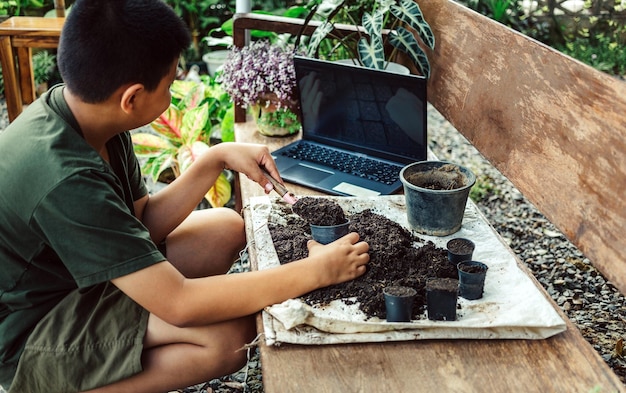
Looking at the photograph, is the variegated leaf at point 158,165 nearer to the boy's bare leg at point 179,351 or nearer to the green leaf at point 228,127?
the green leaf at point 228,127

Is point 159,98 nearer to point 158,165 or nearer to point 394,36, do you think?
point 394,36

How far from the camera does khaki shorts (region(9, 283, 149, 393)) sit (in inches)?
61.2

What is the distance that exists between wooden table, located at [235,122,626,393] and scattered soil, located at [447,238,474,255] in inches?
10.3

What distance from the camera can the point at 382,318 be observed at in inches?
56.7

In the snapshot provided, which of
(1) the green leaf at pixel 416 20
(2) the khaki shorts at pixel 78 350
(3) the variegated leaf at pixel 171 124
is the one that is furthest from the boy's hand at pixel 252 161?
(3) the variegated leaf at pixel 171 124

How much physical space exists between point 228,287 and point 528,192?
88 centimetres

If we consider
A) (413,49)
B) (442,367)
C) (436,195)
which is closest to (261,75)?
(413,49)

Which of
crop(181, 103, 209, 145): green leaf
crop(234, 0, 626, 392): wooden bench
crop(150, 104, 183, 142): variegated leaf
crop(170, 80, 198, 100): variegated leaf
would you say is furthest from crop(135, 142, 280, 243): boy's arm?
crop(170, 80, 198, 100): variegated leaf

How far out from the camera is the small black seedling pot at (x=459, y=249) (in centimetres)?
161

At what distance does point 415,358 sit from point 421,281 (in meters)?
0.22

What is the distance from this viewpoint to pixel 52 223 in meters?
1.39

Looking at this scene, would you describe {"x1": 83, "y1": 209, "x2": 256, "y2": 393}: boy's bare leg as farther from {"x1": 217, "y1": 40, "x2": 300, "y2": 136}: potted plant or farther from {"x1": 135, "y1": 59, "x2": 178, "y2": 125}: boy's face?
{"x1": 217, "y1": 40, "x2": 300, "y2": 136}: potted plant

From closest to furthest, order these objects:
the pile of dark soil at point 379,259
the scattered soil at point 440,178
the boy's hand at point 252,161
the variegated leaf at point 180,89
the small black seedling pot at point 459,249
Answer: the pile of dark soil at point 379,259 → the small black seedling pot at point 459,249 → the scattered soil at point 440,178 → the boy's hand at point 252,161 → the variegated leaf at point 180,89

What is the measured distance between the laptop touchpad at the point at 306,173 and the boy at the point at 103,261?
593 millimetres
